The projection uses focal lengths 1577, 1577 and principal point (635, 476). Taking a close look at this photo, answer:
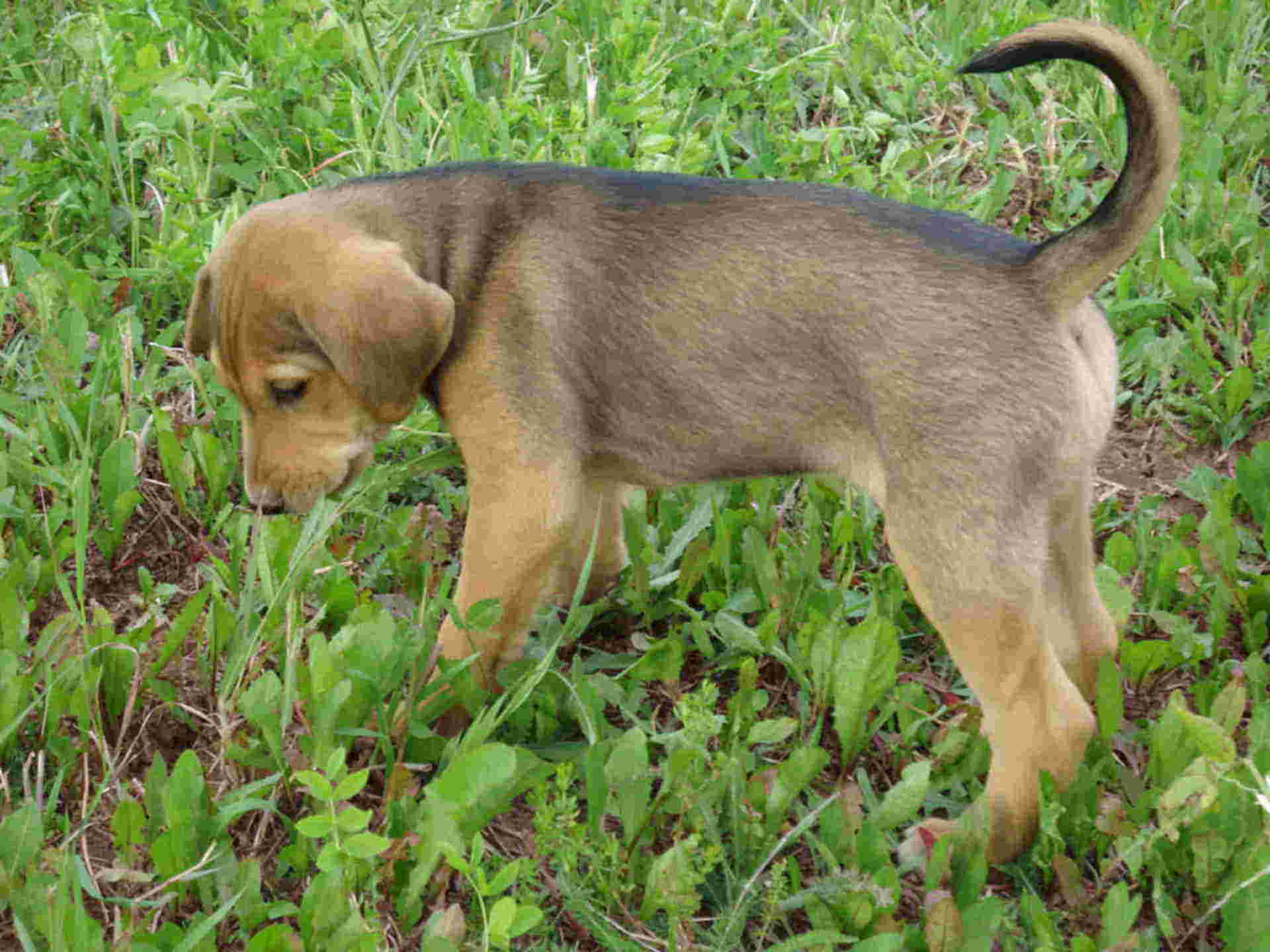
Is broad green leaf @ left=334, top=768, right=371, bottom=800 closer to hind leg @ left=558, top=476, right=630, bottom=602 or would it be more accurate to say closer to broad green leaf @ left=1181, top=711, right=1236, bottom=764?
hind leg @ left=558, top=476, right=630, bottom=602

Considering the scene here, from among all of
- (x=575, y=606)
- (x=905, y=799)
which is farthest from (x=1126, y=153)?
(x=575, y=606)

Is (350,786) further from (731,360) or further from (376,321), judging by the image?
(731,360)

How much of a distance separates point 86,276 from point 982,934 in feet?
11.6

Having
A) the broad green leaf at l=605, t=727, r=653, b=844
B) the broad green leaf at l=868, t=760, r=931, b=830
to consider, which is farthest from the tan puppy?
the broad green leaf at l=605, t=727, r=653, b=844

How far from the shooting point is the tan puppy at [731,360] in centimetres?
323

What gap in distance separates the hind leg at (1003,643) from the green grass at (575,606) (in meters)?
0.09

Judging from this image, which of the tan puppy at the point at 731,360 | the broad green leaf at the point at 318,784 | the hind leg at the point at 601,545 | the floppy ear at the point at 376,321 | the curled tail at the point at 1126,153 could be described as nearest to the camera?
the broad green leaf at the point at 318,784

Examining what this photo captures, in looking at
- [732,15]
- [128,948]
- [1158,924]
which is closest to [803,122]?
[732,15]

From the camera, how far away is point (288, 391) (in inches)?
145

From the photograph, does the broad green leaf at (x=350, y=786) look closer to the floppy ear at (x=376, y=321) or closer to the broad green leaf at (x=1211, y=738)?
the floppy ear at (x=376, y=321)

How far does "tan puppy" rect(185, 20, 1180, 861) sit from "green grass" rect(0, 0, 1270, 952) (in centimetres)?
24

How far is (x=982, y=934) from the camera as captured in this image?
3.15m

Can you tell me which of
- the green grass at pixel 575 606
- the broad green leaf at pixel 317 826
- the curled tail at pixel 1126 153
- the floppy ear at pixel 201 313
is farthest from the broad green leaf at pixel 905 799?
the floppy ear at pixel 201 313

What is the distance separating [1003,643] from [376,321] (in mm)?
1518
